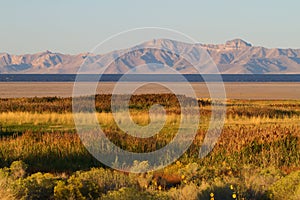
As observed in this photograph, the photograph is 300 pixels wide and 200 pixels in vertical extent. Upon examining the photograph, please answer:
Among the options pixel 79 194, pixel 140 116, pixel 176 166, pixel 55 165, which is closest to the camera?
pixel 79 194

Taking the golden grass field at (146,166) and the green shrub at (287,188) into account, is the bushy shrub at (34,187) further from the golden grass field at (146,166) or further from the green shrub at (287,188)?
the green shrub at (287,188)

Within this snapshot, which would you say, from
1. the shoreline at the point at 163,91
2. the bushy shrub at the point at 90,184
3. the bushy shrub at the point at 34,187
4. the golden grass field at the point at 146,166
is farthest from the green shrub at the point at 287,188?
the shoreline at the point at 163,91

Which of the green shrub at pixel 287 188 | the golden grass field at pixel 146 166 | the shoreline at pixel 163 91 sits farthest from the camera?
the shoreline at pixel 163 91

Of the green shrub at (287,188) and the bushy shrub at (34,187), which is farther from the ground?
the green shrub at (287,188)

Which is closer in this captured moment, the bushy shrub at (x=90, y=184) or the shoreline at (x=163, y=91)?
the bushy shrub at (x=90, y=184)

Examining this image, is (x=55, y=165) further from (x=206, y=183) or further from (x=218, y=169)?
(x=206, y=183)

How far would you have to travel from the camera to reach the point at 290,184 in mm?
11617

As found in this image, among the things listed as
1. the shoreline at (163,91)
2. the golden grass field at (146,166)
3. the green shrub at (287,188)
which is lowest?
the shoreline at (163,91)

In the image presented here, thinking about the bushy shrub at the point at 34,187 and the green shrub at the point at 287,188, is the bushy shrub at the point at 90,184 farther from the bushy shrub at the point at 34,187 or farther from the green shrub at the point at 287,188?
the green shrub at the point at 287,188

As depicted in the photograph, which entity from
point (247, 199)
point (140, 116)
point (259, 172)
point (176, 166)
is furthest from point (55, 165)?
point (140, 116)

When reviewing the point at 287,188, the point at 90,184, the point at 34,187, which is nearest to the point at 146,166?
the point at 90,184

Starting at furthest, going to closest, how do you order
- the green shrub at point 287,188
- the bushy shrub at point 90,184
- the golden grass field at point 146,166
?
the golden grass field at point 146,166 < the green shrub at point 287,188 < the bushy shrub at point 90,184

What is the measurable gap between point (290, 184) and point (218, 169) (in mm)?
3475

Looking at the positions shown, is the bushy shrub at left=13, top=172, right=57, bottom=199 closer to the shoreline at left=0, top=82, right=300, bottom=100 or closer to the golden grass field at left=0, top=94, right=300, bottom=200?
the golden grass field at left=0, top=94, right=300, bottom=200
